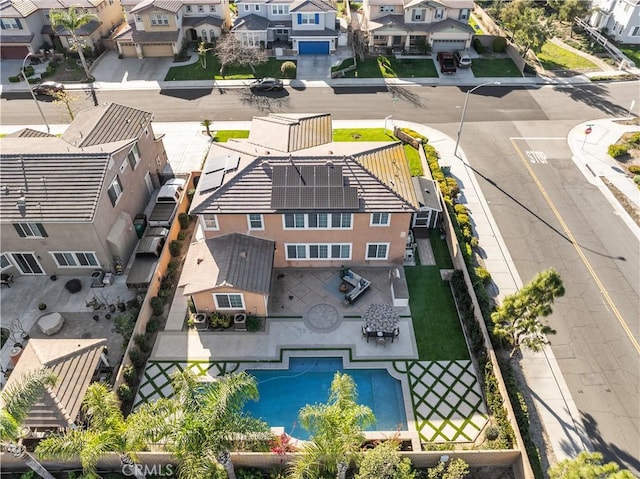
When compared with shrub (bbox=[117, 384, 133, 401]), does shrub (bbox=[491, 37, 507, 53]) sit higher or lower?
higher

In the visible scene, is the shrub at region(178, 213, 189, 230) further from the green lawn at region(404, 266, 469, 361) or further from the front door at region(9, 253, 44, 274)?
the green lawn at region(404, 266, 469, 361)

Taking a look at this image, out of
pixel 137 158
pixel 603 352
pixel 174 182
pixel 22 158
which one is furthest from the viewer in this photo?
pixel 174 182

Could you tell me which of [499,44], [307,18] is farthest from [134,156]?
[499,44]

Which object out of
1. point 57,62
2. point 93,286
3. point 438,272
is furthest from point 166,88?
point 438,272


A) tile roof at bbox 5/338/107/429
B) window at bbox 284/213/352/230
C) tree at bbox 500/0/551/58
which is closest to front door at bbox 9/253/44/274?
tile roof at bbox 5/338/107/429

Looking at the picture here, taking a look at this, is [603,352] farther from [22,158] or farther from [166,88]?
[166,88]
